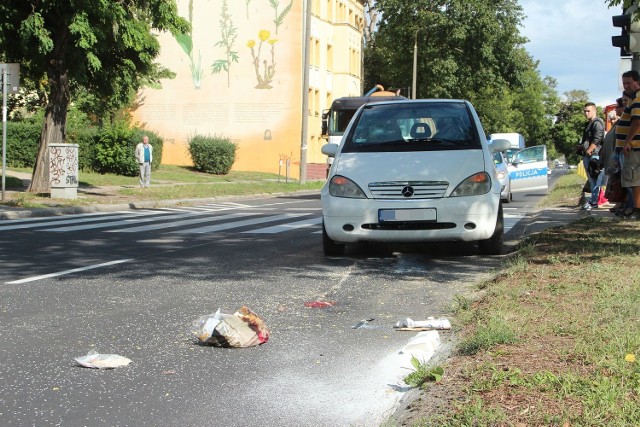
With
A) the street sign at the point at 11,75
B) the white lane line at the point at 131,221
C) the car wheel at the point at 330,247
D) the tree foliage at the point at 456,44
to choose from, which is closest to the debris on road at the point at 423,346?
the car wheel at the point at 330,247

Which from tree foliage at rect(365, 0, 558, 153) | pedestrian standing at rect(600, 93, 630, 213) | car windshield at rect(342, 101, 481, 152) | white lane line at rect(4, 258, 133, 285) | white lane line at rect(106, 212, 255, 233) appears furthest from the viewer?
tree foliage at rect(365, 0, 558, 153)

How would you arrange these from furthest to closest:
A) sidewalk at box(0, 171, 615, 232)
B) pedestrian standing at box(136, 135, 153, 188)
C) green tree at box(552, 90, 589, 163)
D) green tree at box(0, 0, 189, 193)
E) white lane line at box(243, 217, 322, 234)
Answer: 1. green tree at box(552, 90, 589, 163)
2. pedestrian standing at box(136, 135, 153, 188)
3. green tree at box(0, 0, 189, 193)
4. sidewalk at box(0, 171, 615, 232)
5. white lane line at box(243, 217, 322, 234)

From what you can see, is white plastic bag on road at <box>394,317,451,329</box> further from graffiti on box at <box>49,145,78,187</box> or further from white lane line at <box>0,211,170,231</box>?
graffiti on box at <box>49,145,78,187</box>

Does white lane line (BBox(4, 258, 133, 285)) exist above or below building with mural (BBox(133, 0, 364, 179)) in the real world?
below

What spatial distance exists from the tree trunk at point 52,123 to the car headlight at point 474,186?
53.1 ft

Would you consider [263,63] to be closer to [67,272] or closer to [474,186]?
[474,186]

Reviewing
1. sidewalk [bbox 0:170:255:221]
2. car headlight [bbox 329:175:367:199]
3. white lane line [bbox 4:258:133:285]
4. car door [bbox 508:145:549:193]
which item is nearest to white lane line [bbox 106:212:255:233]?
sidewalk [bbox 0:170:255:221]

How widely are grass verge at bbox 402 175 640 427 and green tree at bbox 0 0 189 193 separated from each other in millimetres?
16737

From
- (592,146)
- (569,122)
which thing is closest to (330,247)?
(592,146)

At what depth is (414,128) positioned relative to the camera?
980cm

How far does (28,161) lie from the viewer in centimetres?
3606

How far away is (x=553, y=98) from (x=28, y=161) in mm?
110550

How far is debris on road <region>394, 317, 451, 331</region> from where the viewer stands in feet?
18.6

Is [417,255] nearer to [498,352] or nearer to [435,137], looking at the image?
[435,137]
